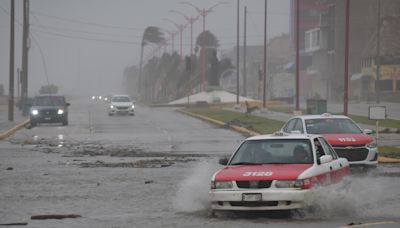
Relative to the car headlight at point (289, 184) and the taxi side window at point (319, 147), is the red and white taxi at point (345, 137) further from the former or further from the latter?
the car headlight at point (289, 184)

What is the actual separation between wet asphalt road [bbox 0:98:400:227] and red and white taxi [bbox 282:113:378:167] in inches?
20.1

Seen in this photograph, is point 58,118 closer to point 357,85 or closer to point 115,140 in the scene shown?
point 115,140

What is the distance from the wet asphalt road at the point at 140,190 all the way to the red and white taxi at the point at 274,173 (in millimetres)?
267

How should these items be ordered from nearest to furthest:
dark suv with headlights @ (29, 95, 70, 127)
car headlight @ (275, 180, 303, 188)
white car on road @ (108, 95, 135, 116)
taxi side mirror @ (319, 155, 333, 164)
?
car headlight @ (275, 180, 303, 188) < taxi side mirror @ (319, 155, 333, 164) < dark suv with headlights @ (29, 95, 70, 127) < white car on road @ (108, 95, 135, 116)

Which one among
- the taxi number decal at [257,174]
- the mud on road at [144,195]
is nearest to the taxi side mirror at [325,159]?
the mud on road at [144,195]

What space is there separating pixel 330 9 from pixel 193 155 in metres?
106

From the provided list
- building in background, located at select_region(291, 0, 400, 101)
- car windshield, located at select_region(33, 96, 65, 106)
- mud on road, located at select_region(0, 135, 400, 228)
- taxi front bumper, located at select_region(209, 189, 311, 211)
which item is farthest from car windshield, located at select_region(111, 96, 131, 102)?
taxi front bumper, located at select_region(209, 189, 311, 211)

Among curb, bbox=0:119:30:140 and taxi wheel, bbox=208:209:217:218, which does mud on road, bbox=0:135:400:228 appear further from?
curb, bbox=0:119:30:140

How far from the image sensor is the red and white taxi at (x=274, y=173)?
1420cm

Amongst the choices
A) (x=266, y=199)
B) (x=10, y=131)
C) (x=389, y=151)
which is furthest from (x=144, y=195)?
(x=10, y=131)

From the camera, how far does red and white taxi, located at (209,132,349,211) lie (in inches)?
559

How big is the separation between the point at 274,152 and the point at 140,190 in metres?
4.11

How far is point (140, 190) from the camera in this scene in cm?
1930

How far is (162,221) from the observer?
47.6ft
